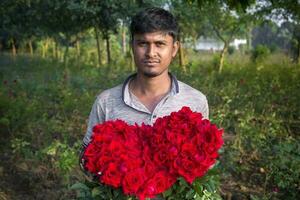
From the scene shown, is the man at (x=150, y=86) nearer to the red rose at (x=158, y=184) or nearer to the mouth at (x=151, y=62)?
the mouth at (x=151, y=62)

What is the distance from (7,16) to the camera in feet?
41.7

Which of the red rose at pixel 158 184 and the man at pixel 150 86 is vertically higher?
the man at pixel 150 86

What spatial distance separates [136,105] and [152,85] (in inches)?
4.9

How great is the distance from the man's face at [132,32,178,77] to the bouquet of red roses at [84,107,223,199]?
0.46m

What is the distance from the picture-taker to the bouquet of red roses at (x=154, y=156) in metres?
1.48

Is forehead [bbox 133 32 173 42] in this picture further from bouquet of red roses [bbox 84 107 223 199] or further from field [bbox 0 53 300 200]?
field [bbox 0 53 300 200]

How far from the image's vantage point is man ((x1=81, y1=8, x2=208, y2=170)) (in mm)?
1970

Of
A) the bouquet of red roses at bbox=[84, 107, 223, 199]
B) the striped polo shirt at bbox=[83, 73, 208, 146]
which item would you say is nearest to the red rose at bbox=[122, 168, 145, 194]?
the bouquet of red roses at bbox=[84, 107, 223, 199]

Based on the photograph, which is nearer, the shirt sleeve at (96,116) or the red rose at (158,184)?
the red rose at (158,184)

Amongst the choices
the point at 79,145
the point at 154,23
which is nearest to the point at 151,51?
the point at 154,23

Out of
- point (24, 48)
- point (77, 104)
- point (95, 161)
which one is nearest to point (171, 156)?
point (95, 161)

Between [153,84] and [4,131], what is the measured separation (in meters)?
4.33

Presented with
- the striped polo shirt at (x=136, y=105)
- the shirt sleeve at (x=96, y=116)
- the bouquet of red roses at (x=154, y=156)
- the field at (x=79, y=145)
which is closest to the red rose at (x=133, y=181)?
the bouquet of red roses at (x=154, y=156)

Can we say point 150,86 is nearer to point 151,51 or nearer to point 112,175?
point 151,51
